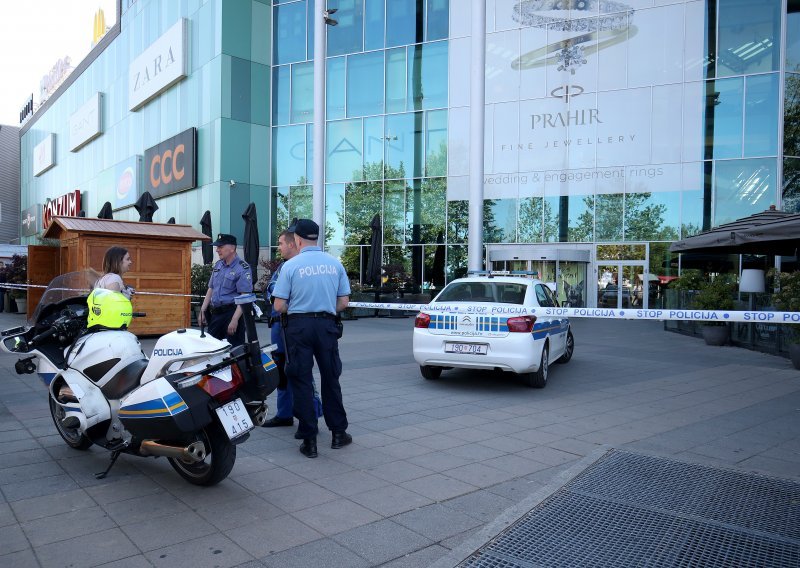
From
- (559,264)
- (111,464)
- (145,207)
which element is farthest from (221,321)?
(559,264)

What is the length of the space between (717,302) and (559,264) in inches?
324

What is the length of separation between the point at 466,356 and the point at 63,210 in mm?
47084

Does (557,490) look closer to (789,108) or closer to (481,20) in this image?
(481,20)

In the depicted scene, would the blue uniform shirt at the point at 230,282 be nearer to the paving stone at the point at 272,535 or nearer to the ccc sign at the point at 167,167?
the paving stone at the point at 272,535

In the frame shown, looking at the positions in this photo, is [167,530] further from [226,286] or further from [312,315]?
[226,286]

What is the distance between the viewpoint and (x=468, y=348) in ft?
25.7

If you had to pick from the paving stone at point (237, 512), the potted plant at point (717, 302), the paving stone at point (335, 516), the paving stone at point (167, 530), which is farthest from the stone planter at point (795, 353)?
the paving stone at point (167, 530)

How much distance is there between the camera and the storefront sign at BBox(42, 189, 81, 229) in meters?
42.8

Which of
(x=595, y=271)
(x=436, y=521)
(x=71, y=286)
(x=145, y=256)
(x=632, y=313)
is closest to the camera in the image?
(x=436, y=521)

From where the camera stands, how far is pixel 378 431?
19.4 feet

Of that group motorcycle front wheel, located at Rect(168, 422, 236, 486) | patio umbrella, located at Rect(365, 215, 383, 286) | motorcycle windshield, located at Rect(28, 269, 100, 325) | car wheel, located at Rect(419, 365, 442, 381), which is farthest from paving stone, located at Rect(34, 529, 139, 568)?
patio umbrella, located at Rect(365, 215, 383, 286)

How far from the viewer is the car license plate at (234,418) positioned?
12.9 feet

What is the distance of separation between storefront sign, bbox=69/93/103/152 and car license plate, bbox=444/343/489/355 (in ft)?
125

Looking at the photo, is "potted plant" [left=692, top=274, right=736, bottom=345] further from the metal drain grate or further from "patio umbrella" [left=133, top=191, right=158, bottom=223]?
"patio umbrella" [left=133, top=191, right=158, bottom=223]
